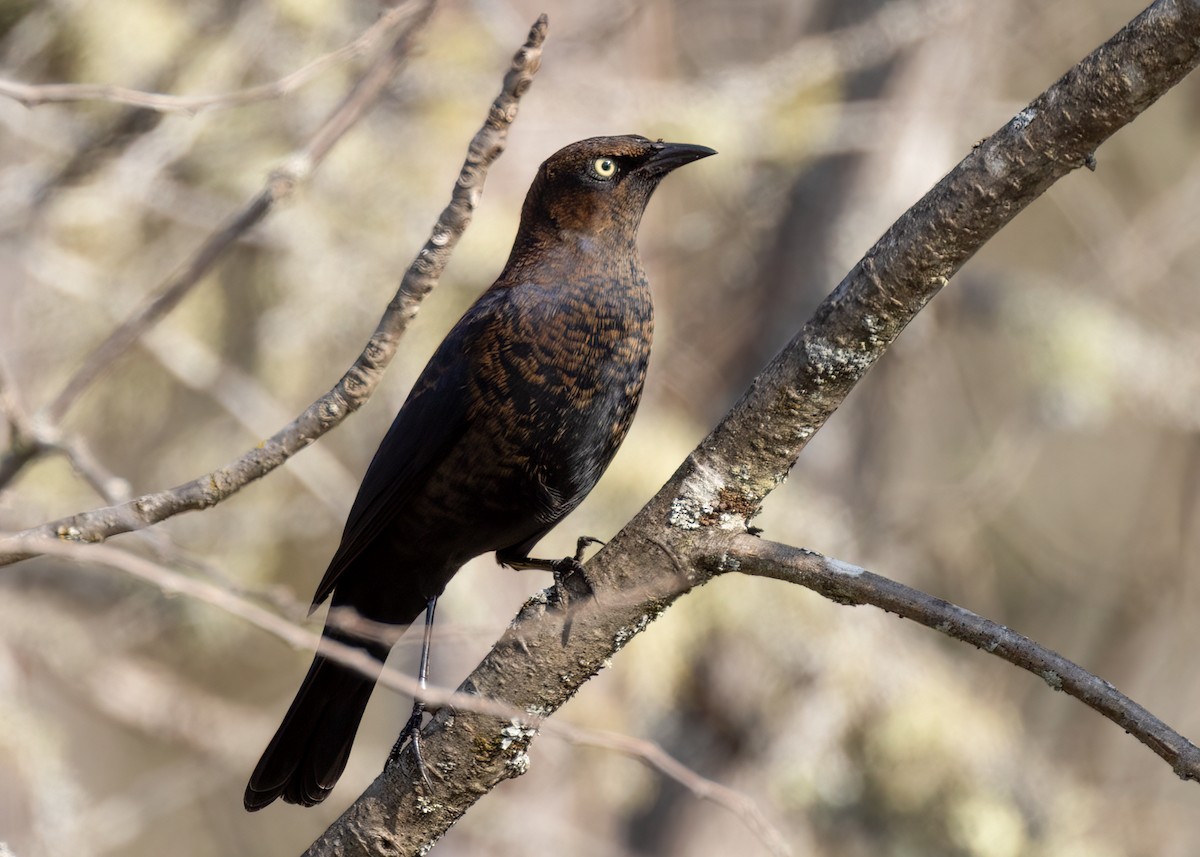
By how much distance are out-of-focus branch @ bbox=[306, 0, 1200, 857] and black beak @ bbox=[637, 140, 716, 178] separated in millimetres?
1218

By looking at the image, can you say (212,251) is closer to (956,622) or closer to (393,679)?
(393,679)

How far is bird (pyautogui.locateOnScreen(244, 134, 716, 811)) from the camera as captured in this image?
2582mm

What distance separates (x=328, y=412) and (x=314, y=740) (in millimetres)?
1135

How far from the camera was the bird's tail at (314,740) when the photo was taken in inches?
109

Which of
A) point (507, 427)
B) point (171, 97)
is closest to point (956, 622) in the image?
point (507, 427)

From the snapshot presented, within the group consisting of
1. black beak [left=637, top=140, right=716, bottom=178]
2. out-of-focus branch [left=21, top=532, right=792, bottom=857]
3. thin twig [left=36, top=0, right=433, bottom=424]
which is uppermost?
black beak [left=637, top=140, right=716, bottom=178]

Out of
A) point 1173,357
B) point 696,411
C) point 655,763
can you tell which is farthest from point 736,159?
point 655,763

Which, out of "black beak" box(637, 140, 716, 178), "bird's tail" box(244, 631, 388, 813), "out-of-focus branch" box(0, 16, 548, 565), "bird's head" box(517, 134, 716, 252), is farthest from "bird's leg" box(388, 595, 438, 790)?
"black beak" box(637, 140, 716, 178)

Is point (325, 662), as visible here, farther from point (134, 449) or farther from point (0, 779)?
point (134, 449)

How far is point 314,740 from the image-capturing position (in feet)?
9.21

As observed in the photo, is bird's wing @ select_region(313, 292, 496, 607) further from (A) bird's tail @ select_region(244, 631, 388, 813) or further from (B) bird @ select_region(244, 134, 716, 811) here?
(A) bird's tail @ select_region(244, 631, 388, 813)

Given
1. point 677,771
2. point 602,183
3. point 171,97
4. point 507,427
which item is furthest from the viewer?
point 602,183

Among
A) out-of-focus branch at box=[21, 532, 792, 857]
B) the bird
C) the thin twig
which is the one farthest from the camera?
the bird

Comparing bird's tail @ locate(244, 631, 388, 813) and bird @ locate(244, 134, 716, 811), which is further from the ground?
bird @ locate(244, 134, 716, 811)
